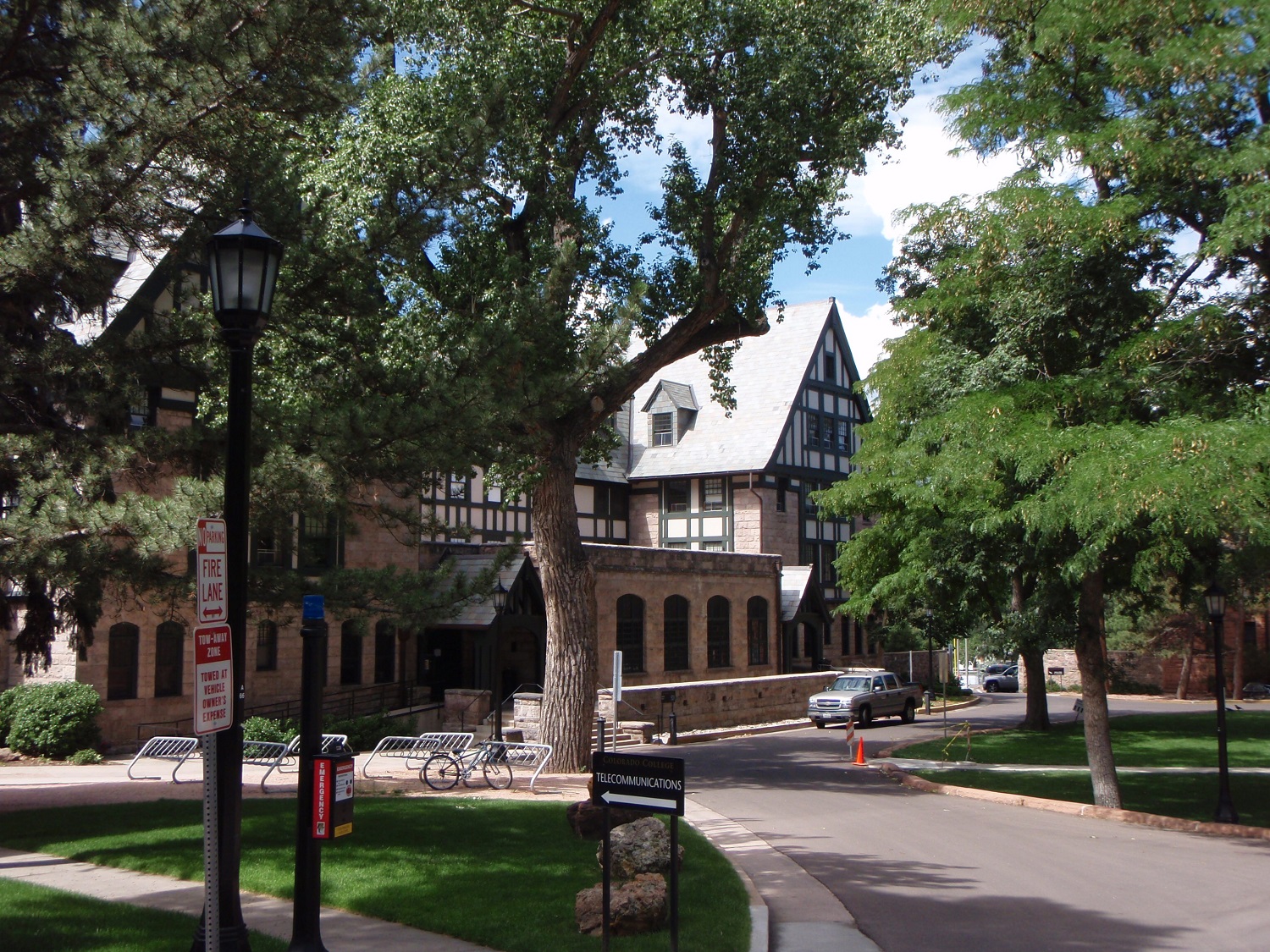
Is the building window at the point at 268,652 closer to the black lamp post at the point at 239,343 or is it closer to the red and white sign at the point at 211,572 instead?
the black lamp post at the point at 239,343

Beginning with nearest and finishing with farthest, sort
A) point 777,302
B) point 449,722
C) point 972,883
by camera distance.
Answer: point 972,883, point 777,302, point 449,722

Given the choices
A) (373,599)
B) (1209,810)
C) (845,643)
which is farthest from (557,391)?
(845,643)

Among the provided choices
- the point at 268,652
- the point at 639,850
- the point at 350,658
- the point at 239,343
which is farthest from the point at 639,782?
the point at 350,658

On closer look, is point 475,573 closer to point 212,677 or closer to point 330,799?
point 330,799

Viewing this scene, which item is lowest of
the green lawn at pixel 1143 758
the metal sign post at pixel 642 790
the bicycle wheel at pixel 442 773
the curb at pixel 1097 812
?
the green lawn at pixel 1143 758

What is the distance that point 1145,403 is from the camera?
15.0 m

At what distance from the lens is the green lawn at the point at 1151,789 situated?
1753 centimetres

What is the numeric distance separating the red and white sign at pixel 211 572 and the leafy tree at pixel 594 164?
9.89 m

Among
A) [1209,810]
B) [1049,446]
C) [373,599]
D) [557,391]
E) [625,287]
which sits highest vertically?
[625,287]

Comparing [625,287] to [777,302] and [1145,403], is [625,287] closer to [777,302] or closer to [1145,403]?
[777,302]

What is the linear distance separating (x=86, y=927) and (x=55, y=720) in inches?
610

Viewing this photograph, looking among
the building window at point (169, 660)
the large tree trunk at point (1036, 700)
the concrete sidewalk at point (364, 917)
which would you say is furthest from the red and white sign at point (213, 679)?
the large tree trunk at point (1036, 700)

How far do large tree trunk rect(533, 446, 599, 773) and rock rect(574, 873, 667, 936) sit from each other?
11718 mm

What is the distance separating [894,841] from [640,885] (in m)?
6.62
